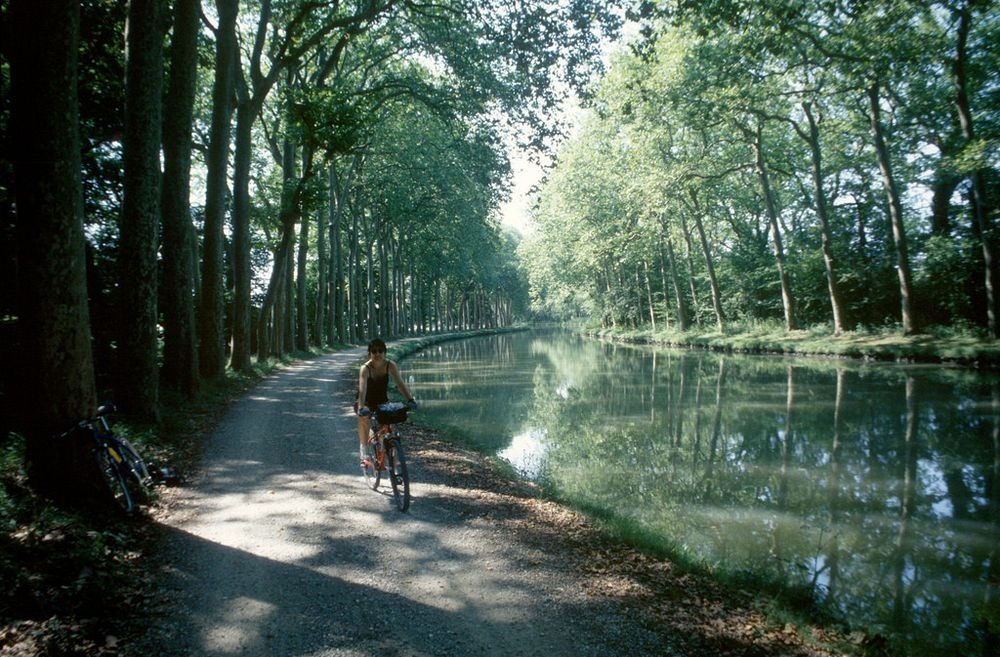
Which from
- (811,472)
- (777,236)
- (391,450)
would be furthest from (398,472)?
(777,236)

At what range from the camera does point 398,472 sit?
6.82m

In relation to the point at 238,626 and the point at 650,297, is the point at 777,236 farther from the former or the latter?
the point at 238,626

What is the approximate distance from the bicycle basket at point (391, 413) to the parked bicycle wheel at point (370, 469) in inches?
29.2

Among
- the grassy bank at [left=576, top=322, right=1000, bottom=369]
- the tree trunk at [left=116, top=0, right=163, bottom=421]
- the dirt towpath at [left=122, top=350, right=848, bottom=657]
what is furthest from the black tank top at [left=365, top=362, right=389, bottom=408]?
the grassy bank at [left=576, top=322, right=1000, bottom=369]

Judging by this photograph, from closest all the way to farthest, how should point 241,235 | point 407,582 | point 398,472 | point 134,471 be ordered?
point 407,582
point 134,471
point 398,472
point 241,235

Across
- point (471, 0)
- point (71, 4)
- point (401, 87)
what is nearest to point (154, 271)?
point (71, 4)

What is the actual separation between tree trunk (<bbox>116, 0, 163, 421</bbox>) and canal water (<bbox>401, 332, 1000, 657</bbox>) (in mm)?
6336

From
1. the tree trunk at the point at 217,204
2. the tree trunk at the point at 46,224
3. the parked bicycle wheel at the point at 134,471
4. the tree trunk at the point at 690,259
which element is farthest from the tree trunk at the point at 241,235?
the tree trunk at the point at 690,259

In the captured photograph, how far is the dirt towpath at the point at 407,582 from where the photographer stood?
13.0ft

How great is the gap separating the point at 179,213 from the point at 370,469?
7619 millimetres

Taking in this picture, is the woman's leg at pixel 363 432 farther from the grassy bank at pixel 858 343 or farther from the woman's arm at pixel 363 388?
the grassy bank at pixel 858 343

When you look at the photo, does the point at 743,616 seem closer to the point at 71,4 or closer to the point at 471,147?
the point at 71,4

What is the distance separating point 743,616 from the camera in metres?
4.60

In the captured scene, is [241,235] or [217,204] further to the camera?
[241,235]
